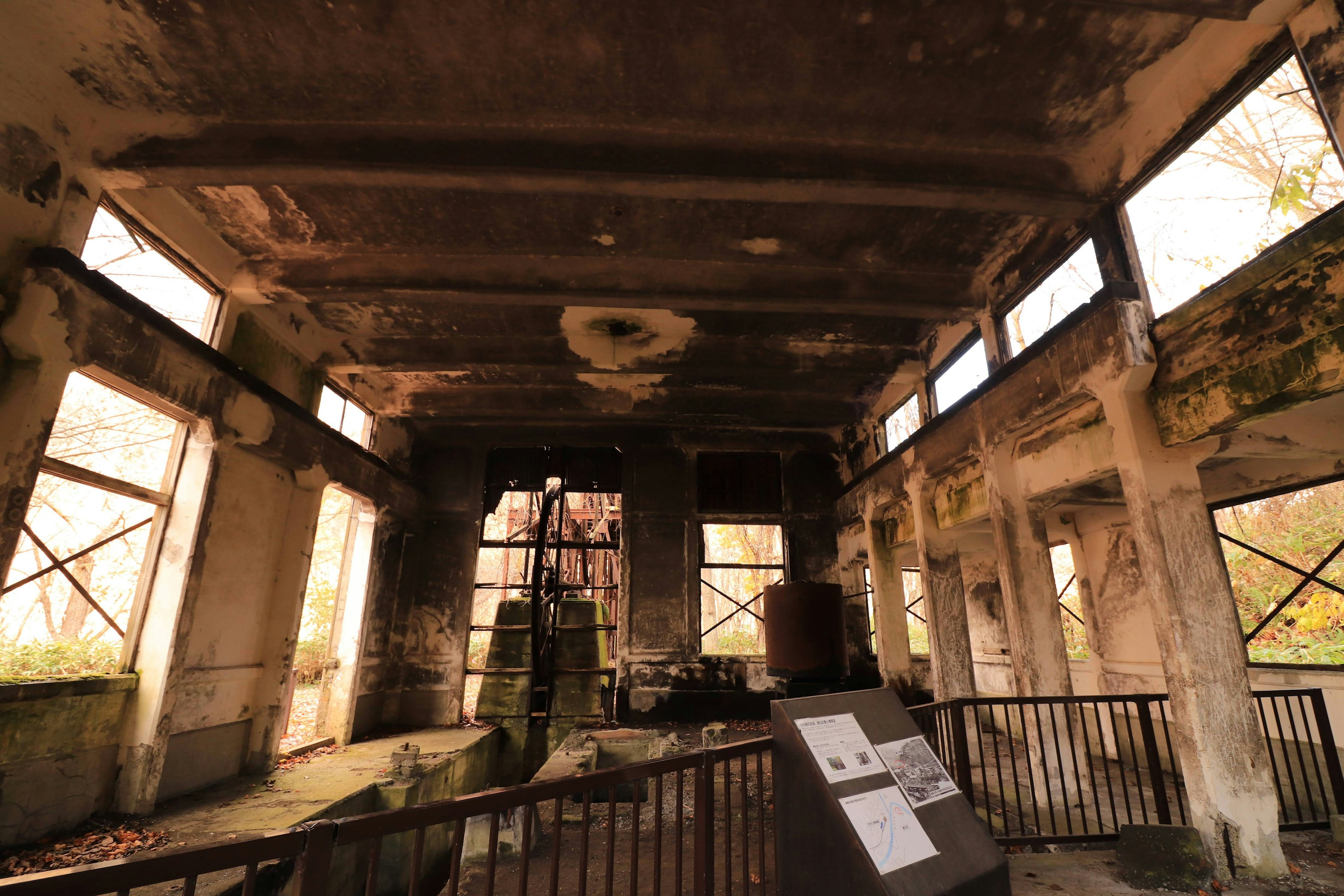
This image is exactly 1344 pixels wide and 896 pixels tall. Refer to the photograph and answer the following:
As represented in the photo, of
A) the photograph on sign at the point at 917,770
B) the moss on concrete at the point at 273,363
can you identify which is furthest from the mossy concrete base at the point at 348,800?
the moss on concrete at the point at 273,363

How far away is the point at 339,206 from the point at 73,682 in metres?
5.09

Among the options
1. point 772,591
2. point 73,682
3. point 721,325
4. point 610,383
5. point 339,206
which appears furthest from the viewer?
point 610,383

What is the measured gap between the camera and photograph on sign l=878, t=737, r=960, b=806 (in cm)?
317

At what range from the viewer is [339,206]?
637 cm

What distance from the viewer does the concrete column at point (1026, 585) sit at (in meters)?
Result: 6.55

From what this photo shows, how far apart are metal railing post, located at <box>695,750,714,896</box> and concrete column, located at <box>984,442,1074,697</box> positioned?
504 centimetres

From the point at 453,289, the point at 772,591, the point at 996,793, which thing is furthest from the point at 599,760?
the point at 453,289

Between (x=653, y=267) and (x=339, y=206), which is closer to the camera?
(x=339, y=206)

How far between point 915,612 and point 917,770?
1237 cm

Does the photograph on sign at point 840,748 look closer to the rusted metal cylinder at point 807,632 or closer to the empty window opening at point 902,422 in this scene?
the rusted metal cylinder at point 807,632

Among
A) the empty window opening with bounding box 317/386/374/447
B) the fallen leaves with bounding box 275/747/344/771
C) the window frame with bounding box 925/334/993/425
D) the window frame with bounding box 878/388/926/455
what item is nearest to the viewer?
the window frame with bounding box 925/334/993/425

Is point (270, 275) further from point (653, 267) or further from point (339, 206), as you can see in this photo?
point (653, 267)

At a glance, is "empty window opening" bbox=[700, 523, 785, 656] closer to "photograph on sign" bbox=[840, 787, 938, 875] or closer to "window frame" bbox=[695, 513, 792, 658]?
"window frame" bbox=[695, 513, 792, 658]

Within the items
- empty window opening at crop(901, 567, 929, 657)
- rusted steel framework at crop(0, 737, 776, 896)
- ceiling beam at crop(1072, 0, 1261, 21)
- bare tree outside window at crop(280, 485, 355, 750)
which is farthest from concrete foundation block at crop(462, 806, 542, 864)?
empty window opening at crop(901, 567, 929, 657)
